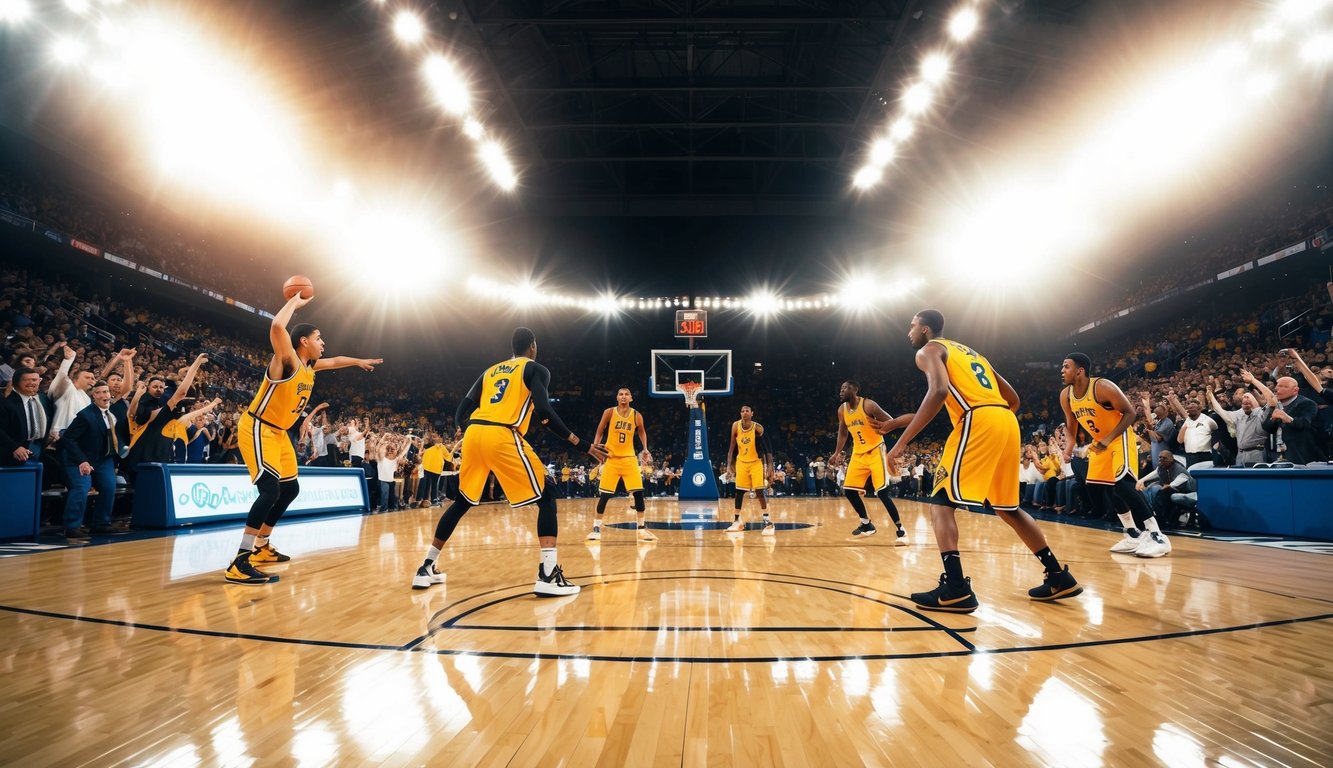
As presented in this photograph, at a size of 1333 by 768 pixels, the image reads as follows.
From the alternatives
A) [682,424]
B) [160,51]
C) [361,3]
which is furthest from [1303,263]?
[160,51]

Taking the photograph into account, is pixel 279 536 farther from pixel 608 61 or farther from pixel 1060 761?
pixel 608 61

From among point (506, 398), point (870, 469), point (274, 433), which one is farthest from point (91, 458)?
point (870, 469)

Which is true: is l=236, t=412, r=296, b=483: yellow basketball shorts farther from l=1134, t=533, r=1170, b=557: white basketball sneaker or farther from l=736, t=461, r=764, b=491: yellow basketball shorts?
l=1134, t=533, r=1170, b=557: white basketball sneaker

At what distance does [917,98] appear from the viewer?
631 inches

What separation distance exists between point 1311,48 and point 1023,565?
15.0m

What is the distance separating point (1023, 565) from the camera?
631 centimetres

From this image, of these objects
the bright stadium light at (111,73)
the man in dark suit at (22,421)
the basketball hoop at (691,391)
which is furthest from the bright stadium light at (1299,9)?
the bright stadium light at (111,73)

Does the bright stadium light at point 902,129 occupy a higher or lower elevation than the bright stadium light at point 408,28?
lower

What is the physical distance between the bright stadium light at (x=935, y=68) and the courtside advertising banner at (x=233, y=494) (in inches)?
613

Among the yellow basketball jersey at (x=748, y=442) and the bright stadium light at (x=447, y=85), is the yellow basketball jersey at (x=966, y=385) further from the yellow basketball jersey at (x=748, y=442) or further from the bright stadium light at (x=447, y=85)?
the bright stadium light at (x=447, y=85)

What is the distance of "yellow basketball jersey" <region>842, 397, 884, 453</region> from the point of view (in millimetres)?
8734

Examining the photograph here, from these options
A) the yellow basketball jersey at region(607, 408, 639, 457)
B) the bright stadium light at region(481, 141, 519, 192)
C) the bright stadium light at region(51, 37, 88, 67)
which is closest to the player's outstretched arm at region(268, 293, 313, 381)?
the yellow basketball jersey at region(607, 408, 639, 457)

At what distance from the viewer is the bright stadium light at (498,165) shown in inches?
729

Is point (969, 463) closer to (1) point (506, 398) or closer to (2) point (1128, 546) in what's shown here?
(1) point (506, 398)
